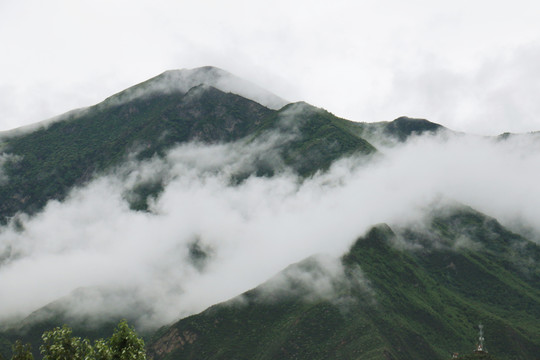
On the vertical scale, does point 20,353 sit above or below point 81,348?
above

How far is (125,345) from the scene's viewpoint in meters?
78.7

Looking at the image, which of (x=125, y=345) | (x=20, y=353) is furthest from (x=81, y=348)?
(x=20, y=353)

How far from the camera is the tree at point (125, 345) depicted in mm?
77000

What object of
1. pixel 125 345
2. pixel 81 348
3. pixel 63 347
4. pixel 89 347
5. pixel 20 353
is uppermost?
Result: pixel 20 353

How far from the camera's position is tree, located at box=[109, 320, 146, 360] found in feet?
253

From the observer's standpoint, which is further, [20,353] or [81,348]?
[81,348]

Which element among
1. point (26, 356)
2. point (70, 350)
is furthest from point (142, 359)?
point (26, 356)

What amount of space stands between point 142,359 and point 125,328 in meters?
5.29

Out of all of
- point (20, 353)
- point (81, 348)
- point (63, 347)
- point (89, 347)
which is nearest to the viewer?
point (20, 353)

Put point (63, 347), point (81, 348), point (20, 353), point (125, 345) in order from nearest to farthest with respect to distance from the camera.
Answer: point (20, 353) → point (63, 347) → point (81, 348) → point (125, 345)

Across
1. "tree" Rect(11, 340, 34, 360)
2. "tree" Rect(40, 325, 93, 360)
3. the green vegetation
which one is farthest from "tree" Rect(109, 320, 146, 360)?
"tree" Rect(11, 340, 34, 360)

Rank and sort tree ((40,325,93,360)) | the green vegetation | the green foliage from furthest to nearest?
1. the green foliage
2. tree ((40,325,93,360))
3. the green vegetation

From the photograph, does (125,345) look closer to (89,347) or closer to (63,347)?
(89,347)

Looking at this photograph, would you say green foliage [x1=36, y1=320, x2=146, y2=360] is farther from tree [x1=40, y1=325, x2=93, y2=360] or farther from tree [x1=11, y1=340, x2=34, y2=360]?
tree [x1=11, y1=340, x2=34, y2=360]
